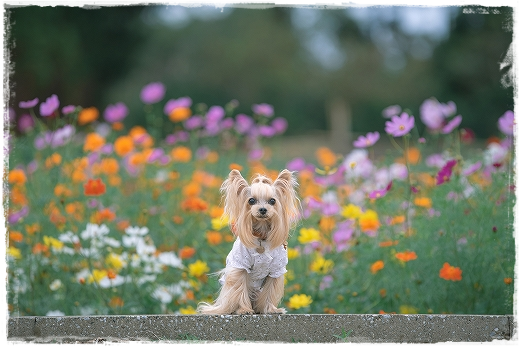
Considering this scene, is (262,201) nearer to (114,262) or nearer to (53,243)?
(114,262)

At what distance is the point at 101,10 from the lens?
17.6 m

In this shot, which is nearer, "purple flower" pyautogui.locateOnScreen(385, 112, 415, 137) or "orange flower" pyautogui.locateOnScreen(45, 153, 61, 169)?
"purple flower" pyautogui.locateOnScreen(385, 112, 415, 137)

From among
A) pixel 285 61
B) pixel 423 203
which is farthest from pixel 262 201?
pixel 285 61

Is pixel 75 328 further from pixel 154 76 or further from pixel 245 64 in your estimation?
pixel 245 64

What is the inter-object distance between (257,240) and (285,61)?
19.3m

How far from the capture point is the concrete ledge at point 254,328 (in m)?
3.36

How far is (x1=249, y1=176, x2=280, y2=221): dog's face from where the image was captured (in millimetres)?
3236

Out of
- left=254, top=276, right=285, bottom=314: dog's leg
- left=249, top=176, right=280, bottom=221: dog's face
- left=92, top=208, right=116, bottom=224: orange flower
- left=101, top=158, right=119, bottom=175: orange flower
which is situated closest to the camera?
left=249, top=176, right=280, bottom=221: dog's face

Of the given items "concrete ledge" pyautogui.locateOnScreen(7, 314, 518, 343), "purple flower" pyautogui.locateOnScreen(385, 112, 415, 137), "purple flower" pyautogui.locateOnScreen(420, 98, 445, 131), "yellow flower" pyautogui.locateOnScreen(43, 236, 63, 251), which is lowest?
"concrete ledge" pyautogui.locateOnScreen(7, 314, 518, 343)

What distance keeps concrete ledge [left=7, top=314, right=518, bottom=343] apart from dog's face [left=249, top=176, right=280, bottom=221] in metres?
0.53

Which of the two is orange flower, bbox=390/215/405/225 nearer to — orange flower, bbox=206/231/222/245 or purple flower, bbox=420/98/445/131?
purple flower, bbox=420/98/445/131

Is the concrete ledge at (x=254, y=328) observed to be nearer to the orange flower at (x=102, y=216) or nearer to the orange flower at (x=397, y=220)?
the orange flower at (x=397, y=220)

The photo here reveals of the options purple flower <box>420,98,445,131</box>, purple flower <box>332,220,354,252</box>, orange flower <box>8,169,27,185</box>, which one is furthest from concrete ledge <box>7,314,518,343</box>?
purple flower <box>420,98,445,131</box>

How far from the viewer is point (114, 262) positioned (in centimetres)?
458
